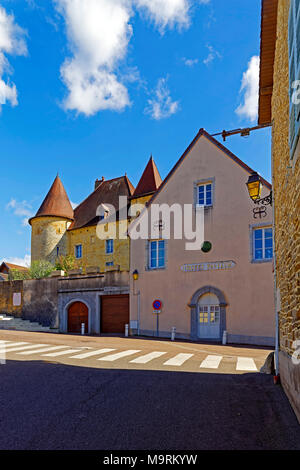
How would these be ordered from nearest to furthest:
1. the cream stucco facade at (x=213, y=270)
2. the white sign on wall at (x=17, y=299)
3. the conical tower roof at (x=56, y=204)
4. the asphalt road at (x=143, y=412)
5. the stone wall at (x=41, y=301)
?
the asphalt road at (x=143, y=412), the cream stucco facade at (x=213, y=270), the stone wall at (x=41, y=301), the white sign on wall at (x=17, y=299), the conical tower roof at (x=56, y=204)

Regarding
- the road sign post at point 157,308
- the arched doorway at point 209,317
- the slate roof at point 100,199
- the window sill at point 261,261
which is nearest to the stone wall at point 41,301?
the road sign post at point 157,308

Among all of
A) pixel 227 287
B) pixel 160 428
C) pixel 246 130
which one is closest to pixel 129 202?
pixel 227 287

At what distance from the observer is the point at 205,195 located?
1834 centimetres

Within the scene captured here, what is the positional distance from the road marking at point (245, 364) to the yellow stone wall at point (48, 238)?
27.8 meters

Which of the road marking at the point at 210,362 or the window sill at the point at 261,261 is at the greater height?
the window sill at the point at 261,261

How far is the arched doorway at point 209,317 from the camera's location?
55.6 ft

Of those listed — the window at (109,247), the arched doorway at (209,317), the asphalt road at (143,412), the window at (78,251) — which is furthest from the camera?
the window at (78,251)

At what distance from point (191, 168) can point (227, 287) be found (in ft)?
21.1

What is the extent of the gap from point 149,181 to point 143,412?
26653 mm

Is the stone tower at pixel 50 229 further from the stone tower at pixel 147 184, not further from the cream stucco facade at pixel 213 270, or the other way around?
the cream stucco facade at pixel 213 270

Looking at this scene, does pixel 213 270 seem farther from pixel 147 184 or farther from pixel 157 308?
pixel 147 184
